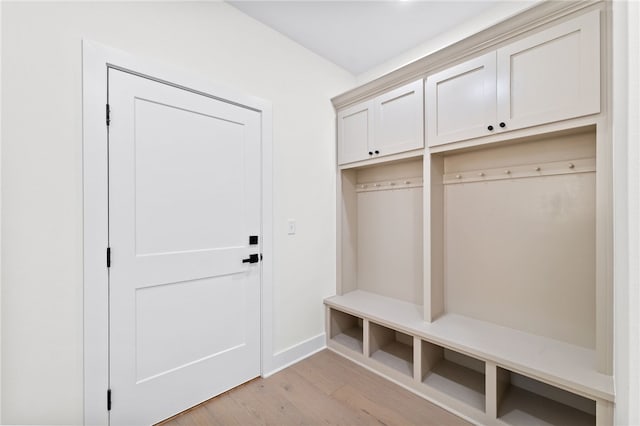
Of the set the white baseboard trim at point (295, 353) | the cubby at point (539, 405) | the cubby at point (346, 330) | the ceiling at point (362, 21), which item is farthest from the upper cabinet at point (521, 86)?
the white baseboard trim at point (295, 353)

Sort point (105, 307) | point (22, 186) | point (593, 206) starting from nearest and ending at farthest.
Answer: point (22, 186)
point (105, 307)
point (593, 206)

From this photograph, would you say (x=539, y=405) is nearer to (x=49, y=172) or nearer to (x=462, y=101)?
(x=462, y=101)

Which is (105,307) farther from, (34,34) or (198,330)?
(34,34)

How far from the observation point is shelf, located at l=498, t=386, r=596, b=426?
60.5 inches

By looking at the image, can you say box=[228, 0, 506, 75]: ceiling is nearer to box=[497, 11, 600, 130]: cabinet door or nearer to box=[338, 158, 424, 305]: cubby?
box=[497, 11, 600, 130]: cabinet door

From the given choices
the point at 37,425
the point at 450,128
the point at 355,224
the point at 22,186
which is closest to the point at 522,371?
the point at 450,128

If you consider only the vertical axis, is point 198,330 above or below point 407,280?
below

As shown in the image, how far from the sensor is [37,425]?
126 cm

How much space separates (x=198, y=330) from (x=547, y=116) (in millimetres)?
2410

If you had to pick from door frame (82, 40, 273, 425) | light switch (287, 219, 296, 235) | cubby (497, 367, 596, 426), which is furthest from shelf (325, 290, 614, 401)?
door frame (82, 40, 273, 425)

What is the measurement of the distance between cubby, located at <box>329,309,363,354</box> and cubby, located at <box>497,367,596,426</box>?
1.02 m

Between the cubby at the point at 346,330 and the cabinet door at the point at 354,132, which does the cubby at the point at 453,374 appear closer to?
the cubby at the point at 346,330

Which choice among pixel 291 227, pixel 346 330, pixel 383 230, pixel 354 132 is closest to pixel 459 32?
pixel 354 132

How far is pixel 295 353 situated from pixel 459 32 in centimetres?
287
